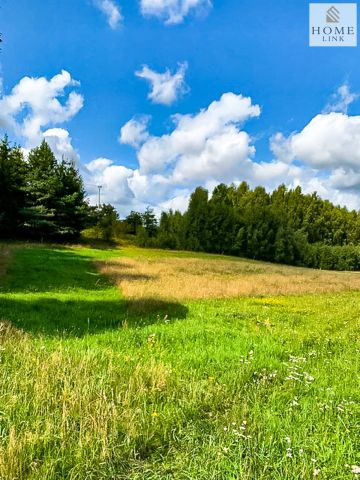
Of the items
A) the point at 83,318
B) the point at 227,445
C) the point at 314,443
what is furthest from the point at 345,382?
the point at 83,318

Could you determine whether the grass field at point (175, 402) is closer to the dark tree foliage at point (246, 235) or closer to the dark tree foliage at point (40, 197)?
the dark tree foliage at point (40, 197)

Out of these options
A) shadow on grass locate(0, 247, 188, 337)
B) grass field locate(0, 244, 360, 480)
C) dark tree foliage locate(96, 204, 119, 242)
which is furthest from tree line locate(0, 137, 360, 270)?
grass field locate(0, 244, 360, 480)

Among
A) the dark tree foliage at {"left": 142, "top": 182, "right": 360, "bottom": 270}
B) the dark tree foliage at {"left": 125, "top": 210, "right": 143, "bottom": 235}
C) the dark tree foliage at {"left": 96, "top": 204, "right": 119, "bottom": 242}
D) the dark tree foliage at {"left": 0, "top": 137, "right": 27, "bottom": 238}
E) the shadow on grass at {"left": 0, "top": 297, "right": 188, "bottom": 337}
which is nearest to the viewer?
the shadow on grass at {"left": 0, "top": 297, "right": 188, "bottom": 337}

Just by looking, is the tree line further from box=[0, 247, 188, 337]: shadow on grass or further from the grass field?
the grass field

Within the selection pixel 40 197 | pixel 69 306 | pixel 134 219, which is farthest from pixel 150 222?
pixel 69 306

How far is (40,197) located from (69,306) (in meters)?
42.6

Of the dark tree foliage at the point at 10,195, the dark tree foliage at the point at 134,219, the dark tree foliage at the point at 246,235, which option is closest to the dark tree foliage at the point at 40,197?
the dark tree foliage at the point at 10,195

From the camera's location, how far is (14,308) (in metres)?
10.9

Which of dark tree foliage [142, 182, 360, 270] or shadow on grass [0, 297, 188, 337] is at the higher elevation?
dark tree foliage [142, 182, 360, 270]

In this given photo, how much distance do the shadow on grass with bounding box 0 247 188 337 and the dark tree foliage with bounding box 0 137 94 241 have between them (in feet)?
103

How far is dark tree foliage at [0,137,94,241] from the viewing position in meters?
48.2

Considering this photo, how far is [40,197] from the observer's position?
50.2 m

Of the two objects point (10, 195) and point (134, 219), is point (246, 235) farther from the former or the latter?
point (10, 195)

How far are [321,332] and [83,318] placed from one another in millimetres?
7107
